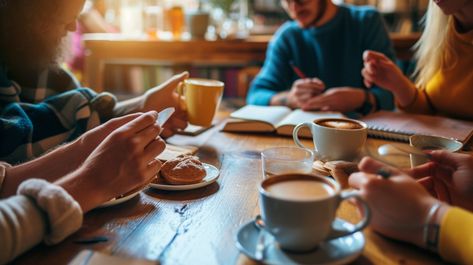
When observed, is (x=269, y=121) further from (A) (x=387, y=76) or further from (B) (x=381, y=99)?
(B) (x=381, y=99)

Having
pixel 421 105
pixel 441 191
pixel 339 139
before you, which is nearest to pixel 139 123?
pixel 339 139

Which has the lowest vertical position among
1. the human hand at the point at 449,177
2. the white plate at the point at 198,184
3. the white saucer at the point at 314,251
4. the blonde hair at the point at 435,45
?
the white plate at the point at 198,184

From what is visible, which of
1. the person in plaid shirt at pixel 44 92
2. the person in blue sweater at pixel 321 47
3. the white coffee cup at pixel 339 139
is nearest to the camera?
the white coffee cup at pixel 339 139

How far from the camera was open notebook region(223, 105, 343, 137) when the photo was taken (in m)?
1.20

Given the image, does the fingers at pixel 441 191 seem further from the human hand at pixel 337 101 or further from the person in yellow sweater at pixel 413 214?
the human hand at pixel 337 101

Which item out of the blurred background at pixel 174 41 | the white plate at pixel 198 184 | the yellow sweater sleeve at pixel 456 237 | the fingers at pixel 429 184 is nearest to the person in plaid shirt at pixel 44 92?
the white plate at pixel 198 184

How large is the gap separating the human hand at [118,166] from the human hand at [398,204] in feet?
1.20

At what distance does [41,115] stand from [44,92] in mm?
135

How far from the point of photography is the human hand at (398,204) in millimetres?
584

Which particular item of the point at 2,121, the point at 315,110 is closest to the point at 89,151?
the point at 2,121

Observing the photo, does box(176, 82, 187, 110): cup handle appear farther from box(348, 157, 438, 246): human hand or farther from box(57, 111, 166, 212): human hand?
box(348, 157, 438, 246): human hand

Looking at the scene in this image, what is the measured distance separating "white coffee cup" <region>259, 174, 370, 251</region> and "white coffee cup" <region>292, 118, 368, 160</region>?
328 millimetres

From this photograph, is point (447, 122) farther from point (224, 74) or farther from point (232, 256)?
point (224, 74)

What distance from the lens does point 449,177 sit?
0.73 meters
